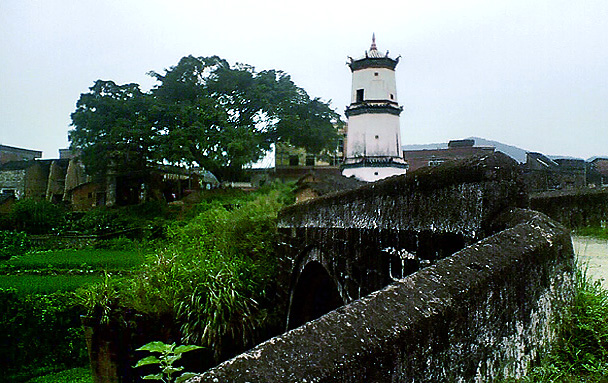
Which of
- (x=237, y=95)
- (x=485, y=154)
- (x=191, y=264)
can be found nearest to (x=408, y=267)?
(x=485, y=154)

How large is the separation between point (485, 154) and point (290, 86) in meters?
25.8

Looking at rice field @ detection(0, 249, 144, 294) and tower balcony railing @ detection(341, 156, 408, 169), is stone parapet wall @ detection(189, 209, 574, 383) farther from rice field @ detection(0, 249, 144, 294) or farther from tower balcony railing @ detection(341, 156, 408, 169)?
tower balcony railing @ detection(341, 156, 408, 169)

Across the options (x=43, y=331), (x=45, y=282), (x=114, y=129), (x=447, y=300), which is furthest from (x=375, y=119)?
(x=447, y=300)

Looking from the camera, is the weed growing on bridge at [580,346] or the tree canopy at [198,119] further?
the tree canopy at [198,119]

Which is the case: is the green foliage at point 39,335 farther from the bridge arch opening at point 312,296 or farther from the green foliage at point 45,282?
the bridge arch opening at point 312,296

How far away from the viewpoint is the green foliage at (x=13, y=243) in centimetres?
2257

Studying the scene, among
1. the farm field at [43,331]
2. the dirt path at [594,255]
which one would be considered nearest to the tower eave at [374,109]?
the farm field at [43,331]

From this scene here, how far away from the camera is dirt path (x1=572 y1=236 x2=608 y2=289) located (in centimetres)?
338

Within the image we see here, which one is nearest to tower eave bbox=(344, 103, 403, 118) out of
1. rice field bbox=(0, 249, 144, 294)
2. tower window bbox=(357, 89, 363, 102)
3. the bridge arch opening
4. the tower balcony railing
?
tower window bbox=(357, 89, 363, 102)

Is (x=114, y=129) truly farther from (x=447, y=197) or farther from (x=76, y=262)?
(x=447, y=197)

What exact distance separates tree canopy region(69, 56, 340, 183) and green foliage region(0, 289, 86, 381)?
1207 centimetres

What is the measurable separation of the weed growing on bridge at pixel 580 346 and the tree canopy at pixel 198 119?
70.8 ft

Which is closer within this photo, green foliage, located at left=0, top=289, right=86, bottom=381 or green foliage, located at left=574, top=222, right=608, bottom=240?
green foliage, located at left=574, top=222, right=608, bottom=240

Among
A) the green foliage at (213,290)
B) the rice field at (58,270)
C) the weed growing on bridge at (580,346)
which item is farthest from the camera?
the rice field at (58,270)
